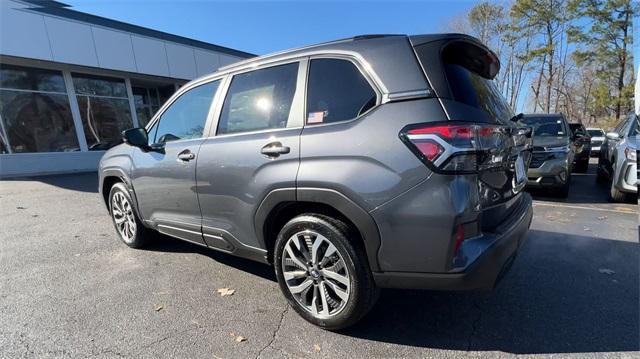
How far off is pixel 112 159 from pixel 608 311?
4.97m

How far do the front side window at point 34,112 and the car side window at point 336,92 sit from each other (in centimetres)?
1494

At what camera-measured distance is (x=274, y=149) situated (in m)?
2.58

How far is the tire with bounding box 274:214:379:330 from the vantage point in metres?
2.33

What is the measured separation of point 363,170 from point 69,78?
16.0m

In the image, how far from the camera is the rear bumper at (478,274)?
6.82 feet

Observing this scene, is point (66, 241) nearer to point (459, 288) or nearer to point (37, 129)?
point (459, 288)

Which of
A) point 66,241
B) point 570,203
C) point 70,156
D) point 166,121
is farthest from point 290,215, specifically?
point 70,156

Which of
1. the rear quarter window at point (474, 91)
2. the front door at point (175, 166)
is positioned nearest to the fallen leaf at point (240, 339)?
the front door at point (175, 166)

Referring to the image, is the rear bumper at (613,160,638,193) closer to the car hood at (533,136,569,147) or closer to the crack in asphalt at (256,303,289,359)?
the car hood at (533,136,569,147)

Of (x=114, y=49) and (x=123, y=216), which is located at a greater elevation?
(x=114, y=49)

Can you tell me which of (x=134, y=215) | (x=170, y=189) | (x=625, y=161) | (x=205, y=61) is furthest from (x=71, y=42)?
(x=625, y=161)

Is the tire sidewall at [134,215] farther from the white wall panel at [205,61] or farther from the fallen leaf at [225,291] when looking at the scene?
the white wall panel at [205,61]

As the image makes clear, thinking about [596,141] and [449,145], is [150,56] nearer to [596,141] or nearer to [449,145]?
[449,145]

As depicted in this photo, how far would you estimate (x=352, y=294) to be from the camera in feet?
7.73
